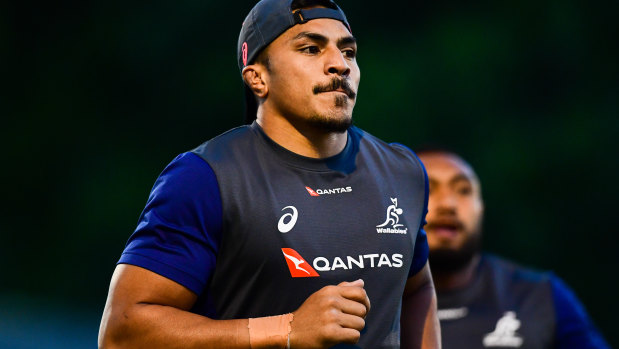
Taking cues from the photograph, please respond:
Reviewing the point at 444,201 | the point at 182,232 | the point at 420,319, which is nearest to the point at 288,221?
the point at 182,232

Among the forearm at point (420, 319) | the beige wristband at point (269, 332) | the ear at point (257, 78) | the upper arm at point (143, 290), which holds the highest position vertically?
the ear at point (257, 78)

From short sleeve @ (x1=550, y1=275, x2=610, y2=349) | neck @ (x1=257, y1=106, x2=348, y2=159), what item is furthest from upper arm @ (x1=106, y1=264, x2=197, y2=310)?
short sleeve @ (x1=550, y1=275, x2=610, y2=349)

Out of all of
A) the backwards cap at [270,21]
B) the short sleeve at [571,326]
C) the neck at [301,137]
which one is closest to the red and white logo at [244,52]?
the backwards cap at [270,21]

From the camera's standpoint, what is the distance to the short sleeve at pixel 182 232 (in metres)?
2.64

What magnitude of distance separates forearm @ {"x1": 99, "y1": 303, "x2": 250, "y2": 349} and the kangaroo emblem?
2.17 feet

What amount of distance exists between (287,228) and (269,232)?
2.5 inches

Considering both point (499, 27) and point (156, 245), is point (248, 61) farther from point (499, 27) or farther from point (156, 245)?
point (499, 27)

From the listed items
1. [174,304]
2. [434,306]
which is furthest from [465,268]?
[174,304]

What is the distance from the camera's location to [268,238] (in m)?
2.76

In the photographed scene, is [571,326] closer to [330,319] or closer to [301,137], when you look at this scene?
[301,137]

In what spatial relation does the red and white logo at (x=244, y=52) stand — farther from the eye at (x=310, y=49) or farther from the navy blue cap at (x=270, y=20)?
the eye at (x=310, y=49)

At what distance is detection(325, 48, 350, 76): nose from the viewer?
2.96 m

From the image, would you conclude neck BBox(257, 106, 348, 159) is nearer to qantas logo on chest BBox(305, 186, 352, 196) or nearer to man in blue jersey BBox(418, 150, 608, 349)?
qantas logo on chest BBox(305, 186, 352, 196)

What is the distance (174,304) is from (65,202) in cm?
1167
